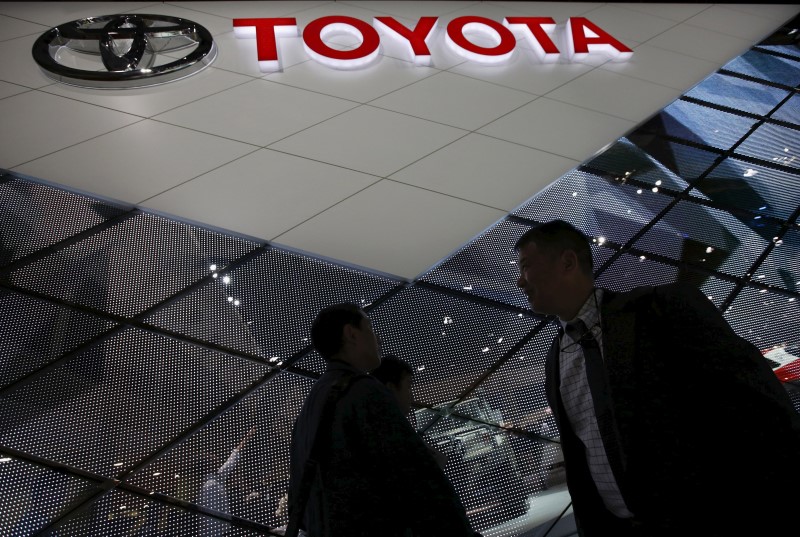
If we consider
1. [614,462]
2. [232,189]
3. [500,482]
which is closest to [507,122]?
[232,189]

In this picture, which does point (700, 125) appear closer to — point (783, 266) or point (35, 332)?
point (783, 266)

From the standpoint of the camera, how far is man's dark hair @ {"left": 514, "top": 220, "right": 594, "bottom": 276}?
1.67m

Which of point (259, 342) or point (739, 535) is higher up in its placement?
point (739, 535)

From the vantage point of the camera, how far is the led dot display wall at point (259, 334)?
2.07 metres

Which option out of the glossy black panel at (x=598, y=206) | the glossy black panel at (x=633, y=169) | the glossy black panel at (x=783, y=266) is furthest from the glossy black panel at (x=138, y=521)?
the glossy black panel at (x=633, y=169)

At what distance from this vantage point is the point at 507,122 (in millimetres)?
4445

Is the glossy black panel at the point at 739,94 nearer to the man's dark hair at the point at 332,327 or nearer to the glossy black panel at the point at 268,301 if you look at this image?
the glossy black panel at the point at 268,301

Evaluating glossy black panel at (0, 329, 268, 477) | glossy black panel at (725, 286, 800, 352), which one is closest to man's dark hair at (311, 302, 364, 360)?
glossy black panel at (0, 329, 268, 477)

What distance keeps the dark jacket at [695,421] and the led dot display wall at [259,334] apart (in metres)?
0.69

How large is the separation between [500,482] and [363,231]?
1361 mm

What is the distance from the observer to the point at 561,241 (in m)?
1.68

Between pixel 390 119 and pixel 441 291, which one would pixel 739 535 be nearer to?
pixel 441 291

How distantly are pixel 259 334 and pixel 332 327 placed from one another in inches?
36.7

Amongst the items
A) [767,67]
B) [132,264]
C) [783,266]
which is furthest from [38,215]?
[767,67]
